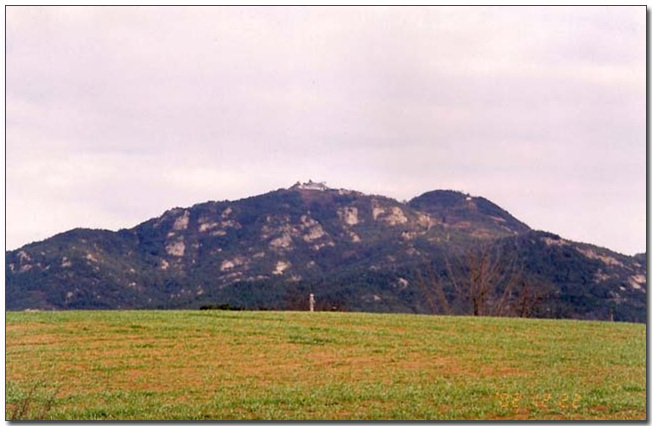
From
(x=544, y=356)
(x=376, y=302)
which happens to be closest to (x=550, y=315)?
(x=376, y=302)

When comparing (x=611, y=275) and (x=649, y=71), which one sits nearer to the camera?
(x=649, y=71)

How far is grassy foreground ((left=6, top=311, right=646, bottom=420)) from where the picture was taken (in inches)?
557

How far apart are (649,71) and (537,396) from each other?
19.2 ft

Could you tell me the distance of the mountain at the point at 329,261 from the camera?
4548 cm

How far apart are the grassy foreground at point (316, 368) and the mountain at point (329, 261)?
25.3 ft

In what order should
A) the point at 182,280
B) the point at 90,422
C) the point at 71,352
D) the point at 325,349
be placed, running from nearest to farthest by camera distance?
the point at 90,422
the point at 71,352
the point at 325,349
the point at 182,280

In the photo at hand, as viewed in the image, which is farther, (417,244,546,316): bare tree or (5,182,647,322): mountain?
(417,244,546,316): bare tree

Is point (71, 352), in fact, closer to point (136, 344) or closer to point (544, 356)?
point (136, 344)

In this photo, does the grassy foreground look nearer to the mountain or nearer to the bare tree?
the mountain

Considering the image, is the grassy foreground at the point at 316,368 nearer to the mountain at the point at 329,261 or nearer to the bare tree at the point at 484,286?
the mountain at the point at 329,261

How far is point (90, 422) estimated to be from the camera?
13430mm

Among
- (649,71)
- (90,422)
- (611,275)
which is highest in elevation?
(649,71)

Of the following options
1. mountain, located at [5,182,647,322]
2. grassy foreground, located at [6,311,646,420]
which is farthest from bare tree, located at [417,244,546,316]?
grassy foreground, located at [6,311,646,420]

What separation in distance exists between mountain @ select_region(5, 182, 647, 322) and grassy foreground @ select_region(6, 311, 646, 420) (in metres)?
7.70
